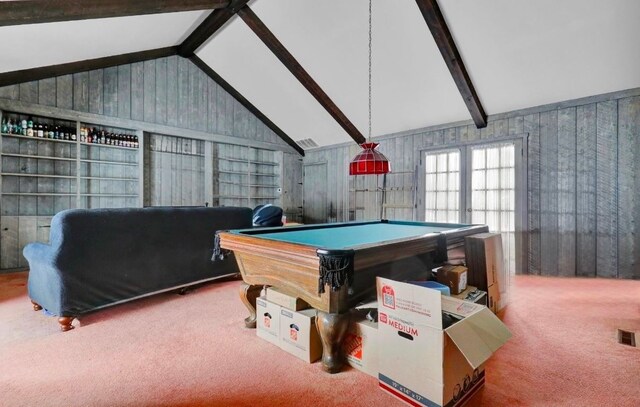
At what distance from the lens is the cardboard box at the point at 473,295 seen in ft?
8.03

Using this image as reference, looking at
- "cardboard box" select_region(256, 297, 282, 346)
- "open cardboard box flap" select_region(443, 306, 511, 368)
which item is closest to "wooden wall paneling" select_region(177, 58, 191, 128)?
"cardboard box" select_region(256, 297, 282, 346)

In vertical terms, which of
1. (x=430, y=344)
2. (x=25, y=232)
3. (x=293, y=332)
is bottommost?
(x=293, y=332)

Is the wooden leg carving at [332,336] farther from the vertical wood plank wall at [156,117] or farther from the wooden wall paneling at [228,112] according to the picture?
the wooden wall paneling at [228,112]

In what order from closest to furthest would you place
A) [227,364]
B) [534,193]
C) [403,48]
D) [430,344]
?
[430,344]
[227,364]
[403,48]
[534,193]

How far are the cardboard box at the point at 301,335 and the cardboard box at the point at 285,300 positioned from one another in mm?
33

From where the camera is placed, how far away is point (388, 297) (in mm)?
→ 1716

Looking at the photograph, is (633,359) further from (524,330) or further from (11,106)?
(11,106)

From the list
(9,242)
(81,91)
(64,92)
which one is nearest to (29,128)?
(64,92)

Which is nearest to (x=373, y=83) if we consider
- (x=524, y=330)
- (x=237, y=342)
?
(x=524, y=330)

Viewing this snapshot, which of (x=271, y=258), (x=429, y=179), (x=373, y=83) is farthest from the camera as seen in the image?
(x=429, y=179)

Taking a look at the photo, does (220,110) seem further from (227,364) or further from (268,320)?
(227,364)

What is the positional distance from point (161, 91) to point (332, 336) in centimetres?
600

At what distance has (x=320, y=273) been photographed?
1662 mm

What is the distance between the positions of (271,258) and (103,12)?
11.2 ft
